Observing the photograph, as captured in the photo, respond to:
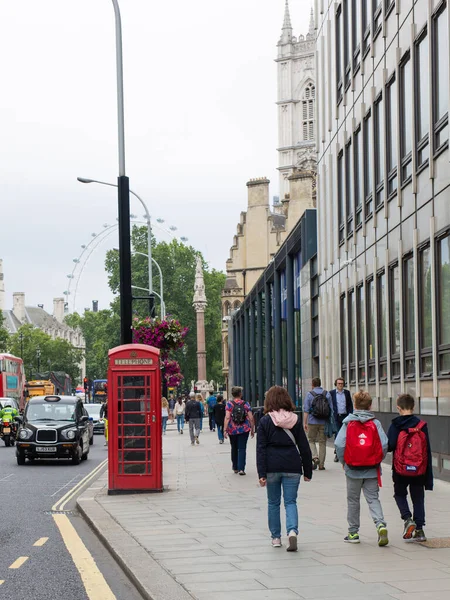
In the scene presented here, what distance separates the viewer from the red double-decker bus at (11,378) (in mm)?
54781

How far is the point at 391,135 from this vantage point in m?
23.1

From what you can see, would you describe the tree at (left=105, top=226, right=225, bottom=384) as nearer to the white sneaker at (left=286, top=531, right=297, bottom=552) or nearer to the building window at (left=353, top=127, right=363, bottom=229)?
the building window at (left=353, top=127, right=363, bottom=229)

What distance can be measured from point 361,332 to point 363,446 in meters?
16.9

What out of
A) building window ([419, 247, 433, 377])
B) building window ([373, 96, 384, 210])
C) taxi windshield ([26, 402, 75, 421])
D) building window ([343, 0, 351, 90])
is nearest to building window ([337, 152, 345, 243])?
building window ([343, 0, 351, 90])

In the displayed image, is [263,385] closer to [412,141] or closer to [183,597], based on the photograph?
[412,141]

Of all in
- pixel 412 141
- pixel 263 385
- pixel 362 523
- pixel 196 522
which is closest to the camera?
pixel 362 523

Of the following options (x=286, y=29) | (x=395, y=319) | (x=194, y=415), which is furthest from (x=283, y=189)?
(x=395, y=319)

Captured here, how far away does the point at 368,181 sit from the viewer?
1020 inches

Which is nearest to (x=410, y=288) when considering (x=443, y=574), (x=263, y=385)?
(x=443, y=574)

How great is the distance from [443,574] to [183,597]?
2064 mm

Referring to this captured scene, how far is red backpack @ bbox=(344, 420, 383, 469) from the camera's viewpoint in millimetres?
10500

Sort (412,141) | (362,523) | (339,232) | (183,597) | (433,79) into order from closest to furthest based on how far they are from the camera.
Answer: (183,597) → (362,523) → (433,79) → (412,141) → (339,232)

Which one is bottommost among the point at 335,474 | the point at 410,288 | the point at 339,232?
the point at 335,474

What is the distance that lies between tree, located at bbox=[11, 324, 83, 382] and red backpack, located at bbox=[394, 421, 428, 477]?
439ft
